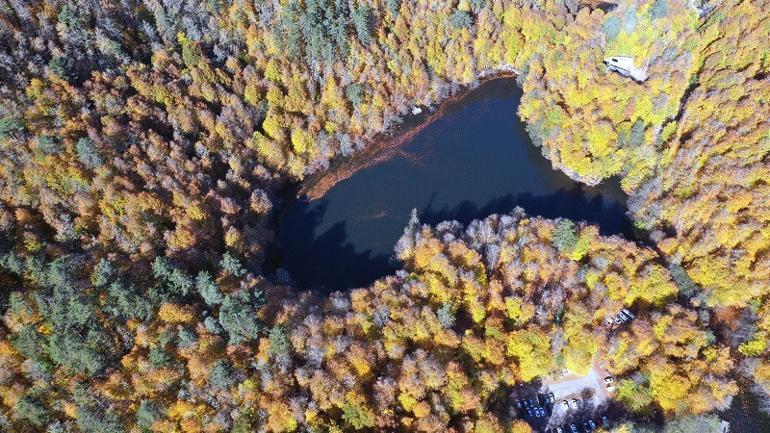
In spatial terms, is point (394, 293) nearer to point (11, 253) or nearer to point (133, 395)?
point (133, 395)

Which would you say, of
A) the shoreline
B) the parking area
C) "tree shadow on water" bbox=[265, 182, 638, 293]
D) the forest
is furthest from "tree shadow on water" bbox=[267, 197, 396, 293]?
the parking area

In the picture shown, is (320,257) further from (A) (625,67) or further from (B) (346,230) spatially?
(A) (625,67)

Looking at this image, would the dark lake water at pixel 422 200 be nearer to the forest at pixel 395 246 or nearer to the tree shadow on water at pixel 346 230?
the tree shadow on water at pixel 346 230

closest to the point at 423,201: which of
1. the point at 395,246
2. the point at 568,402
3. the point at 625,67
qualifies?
the point at 395,246

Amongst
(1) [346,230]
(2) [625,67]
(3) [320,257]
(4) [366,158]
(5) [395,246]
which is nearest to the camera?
(5) [395,246]

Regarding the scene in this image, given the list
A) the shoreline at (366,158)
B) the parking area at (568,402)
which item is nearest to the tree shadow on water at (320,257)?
the shoreline at (366,158)

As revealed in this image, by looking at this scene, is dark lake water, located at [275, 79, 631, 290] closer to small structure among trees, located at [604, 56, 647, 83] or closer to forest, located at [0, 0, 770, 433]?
forest, located at [0, 0, 770, 433]
